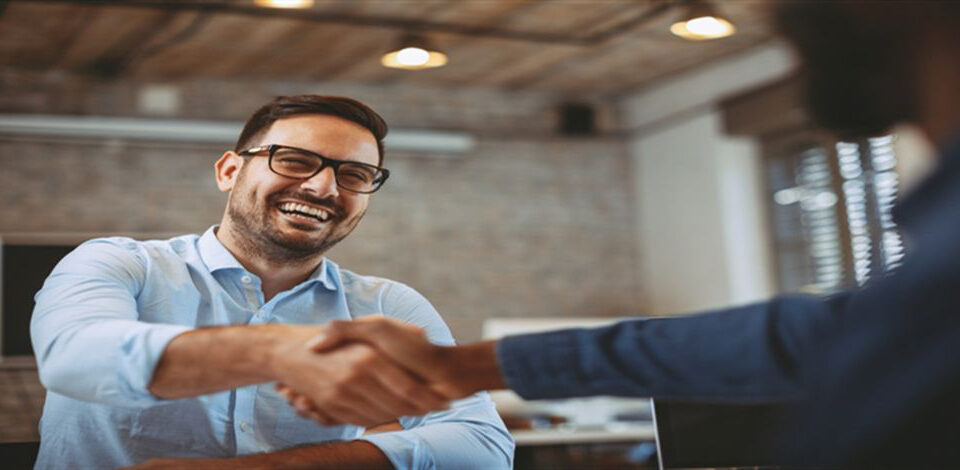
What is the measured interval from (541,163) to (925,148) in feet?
22.2

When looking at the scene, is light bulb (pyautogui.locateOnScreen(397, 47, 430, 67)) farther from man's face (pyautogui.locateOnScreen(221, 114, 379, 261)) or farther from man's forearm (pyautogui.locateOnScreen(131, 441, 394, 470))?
man's forearm (pyautogui.locateOnScreen(131, 441, 394, 470))

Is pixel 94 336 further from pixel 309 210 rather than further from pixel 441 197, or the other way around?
pixel 441 197

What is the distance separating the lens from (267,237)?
1854 mm

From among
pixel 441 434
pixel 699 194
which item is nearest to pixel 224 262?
pixel 441 434

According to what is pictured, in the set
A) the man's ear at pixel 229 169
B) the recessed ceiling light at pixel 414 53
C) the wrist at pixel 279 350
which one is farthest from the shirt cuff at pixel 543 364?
the recessed ceiling light at pixel 414 53

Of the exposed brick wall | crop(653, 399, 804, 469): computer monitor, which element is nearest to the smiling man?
Result: crop(653, 399, 804, 469): computer monitor

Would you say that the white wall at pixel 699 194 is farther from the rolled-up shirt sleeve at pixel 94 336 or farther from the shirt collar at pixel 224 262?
Answer: the rolled-up shirt sleeve at pixel 94 336

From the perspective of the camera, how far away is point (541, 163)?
7.61 m

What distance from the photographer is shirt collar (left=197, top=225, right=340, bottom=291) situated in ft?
5.98

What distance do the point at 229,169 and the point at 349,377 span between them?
79cm

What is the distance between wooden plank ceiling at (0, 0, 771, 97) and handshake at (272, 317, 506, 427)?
4119 millimetres

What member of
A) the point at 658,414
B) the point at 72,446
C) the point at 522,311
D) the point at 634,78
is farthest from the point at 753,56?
the point at 72,446

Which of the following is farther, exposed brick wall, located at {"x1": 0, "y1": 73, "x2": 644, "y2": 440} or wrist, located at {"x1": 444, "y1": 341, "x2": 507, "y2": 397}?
exposed brick wall, located at {"x1": 0, "y1": 73, "x2": 644, "y2": 440}

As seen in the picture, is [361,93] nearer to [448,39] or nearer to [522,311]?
[448,39]
